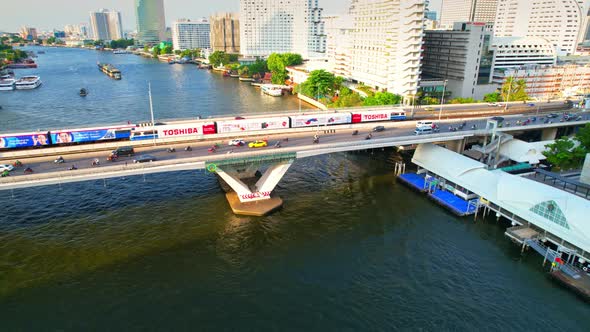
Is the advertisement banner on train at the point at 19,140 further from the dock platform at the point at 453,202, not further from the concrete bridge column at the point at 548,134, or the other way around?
the concrete bridge column at the point at 548,134

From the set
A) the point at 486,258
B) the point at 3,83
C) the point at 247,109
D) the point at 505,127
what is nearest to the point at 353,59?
the point at 247,109

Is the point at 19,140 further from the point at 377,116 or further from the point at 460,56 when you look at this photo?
the point at 460,56

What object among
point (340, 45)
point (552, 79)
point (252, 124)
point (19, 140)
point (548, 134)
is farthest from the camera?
point (340, 45)

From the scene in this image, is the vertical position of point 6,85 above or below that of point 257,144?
below

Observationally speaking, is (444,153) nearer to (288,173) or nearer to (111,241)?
(288,173)

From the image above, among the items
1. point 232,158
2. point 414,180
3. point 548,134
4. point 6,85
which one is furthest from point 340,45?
point 6,85

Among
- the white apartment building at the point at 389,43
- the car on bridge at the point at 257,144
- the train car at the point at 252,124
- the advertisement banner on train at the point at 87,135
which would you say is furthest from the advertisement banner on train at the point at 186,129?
the white apartment building at the point at 389,43
